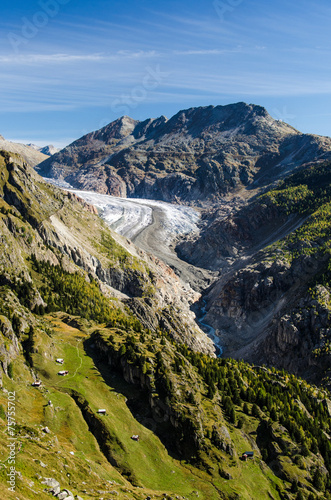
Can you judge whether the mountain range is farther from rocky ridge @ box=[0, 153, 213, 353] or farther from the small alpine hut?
rocky ridge @ box=[0, 153, 213, 353]

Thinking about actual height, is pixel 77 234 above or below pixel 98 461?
above

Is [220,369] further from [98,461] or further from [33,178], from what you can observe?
[33,178]

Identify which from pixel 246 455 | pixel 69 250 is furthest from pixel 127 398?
pixel 69 250

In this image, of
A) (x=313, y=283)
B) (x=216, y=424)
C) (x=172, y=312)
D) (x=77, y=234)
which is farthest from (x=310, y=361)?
(x=77, y=234)

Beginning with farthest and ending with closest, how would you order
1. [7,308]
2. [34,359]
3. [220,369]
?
[220,369] → [7,308] → [34,359]

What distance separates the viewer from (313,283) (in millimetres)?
172750

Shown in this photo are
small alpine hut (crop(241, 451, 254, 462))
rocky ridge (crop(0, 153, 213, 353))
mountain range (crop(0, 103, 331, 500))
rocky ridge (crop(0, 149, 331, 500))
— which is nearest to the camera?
rocky ridge (crop(0, 149, 331, 500))

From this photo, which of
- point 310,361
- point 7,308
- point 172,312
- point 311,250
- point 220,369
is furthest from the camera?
point 311,250

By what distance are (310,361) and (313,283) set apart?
35.1 meters

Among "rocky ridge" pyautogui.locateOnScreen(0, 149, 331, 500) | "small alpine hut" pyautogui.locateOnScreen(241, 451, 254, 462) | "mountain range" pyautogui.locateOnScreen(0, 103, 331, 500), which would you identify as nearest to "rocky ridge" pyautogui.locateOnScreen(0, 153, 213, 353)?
"mountain range" pyautogui.locateOnScreen(0, 103, 331, 500)

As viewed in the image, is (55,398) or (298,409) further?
(298,409)

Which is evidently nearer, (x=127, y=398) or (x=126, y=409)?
(x=126, y=409)

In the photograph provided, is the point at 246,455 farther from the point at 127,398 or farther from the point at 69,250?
the point at 69,250

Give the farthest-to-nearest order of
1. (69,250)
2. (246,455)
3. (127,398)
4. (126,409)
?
(69,250), (127,398), (246,455), (126,409)
